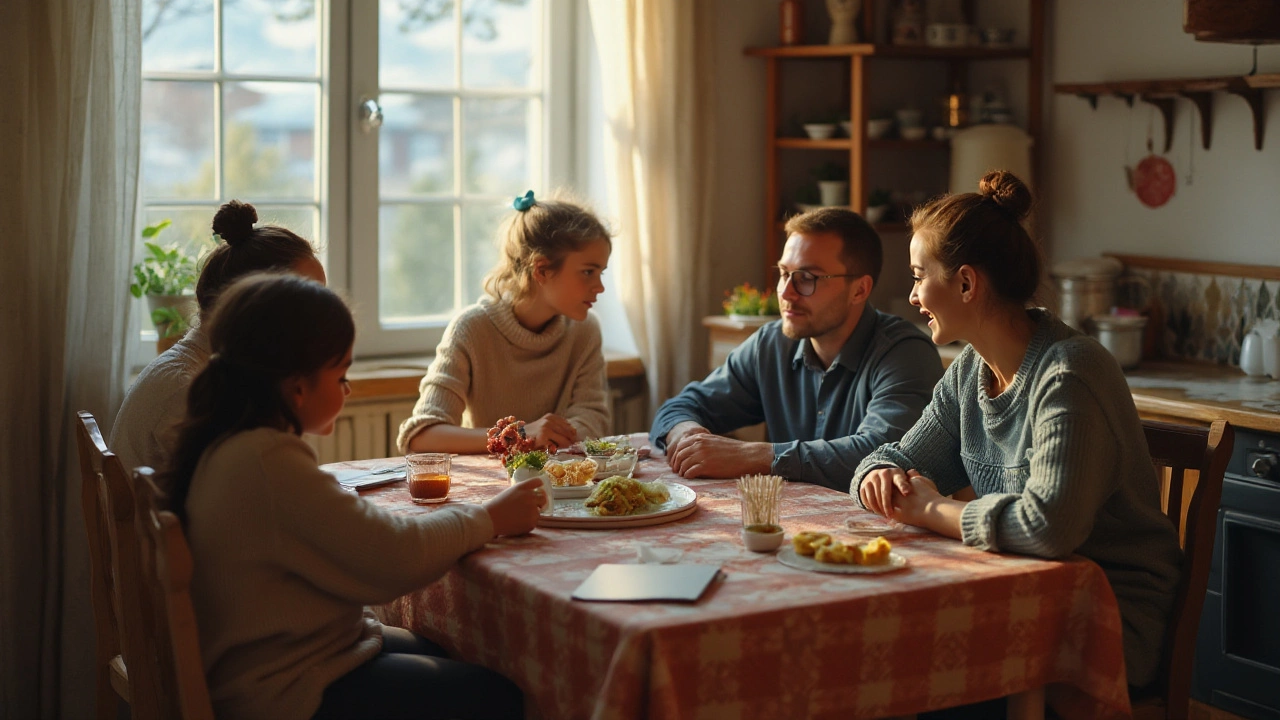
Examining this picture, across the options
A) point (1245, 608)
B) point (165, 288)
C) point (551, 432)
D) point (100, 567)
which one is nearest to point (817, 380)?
point (551, 432)

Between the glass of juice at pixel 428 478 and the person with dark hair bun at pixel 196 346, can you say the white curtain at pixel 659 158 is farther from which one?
the glass of juice at pixel 428 478

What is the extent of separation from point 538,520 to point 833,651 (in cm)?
59

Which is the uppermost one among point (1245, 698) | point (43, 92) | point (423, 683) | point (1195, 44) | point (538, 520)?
point (1195, 44)

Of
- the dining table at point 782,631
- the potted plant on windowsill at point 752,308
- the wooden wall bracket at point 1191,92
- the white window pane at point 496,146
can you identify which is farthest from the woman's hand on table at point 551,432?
the wooden wall bracket at point 1191,92

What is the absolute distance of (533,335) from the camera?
3.04 meters

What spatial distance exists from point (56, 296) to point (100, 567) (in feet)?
3.54

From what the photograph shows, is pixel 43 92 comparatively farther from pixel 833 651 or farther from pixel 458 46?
pixel 833 651

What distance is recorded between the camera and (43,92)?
10.2 ft

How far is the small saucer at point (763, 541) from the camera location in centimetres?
193

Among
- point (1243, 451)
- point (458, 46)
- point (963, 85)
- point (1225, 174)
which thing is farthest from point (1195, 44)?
point (458, 46)

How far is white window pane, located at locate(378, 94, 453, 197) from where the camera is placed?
4.04 m

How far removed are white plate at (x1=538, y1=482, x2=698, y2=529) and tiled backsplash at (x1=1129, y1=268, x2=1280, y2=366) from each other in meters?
2.20

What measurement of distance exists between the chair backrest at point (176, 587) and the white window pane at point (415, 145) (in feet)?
7.75

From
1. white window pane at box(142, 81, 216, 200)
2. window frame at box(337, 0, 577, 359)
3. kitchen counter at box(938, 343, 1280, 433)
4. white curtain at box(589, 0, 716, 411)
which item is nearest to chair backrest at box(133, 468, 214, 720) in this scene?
window frame at box(337, 0, 577, 359)
